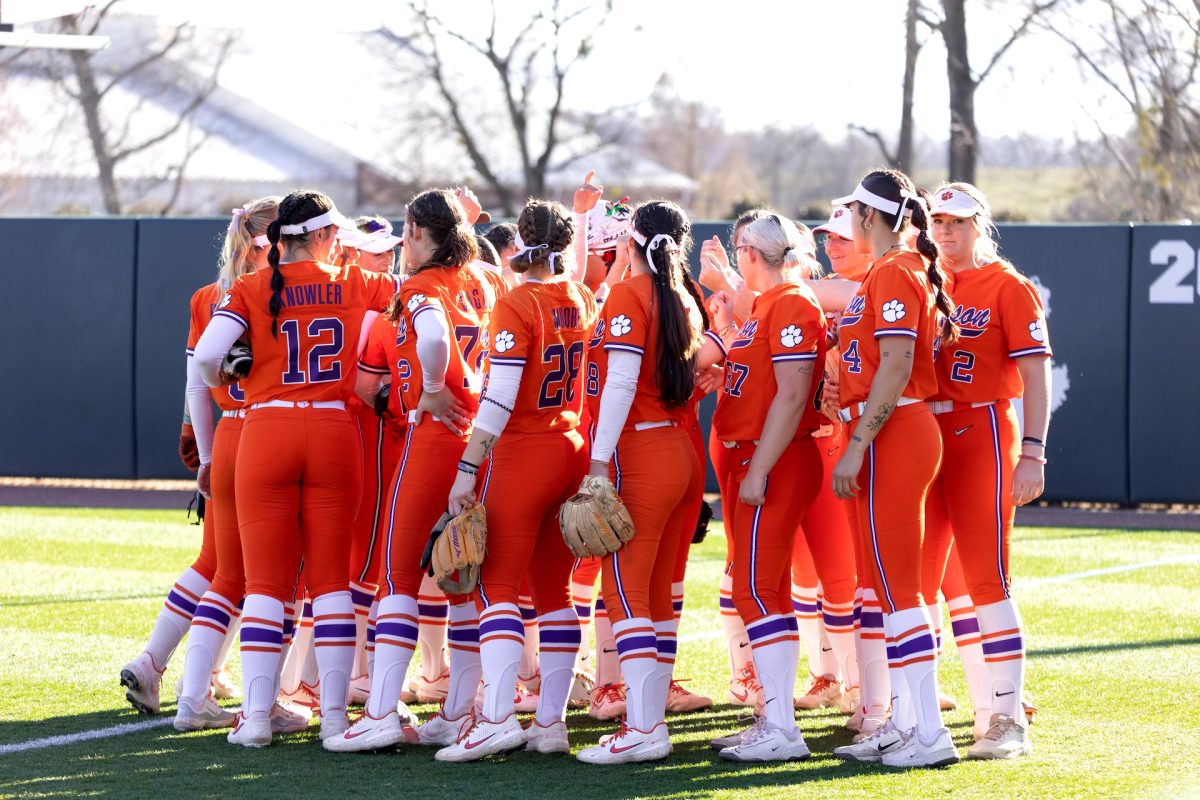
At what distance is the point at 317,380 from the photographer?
539 centimetres

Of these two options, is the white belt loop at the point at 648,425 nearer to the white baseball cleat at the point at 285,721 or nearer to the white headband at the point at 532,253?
the white headband at the point at 532,253

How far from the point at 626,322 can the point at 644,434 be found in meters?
0.45

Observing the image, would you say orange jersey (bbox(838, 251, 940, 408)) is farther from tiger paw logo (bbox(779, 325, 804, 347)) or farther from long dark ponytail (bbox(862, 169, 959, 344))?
tiger paw logo (bbox(779, 325, 804, 347))

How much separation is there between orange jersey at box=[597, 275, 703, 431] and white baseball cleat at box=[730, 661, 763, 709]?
1450 mm

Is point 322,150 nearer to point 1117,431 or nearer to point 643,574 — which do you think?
point 1117,431

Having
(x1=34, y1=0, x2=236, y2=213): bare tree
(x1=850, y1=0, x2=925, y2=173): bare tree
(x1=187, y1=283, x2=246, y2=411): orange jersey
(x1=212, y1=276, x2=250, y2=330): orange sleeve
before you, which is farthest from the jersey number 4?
(x1=34, y1=0, x2=236, y2=213): bare tree

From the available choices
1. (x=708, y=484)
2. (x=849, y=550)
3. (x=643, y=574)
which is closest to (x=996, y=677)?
(x=849, y=550)

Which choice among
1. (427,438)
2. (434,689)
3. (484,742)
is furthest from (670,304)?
(434,689)

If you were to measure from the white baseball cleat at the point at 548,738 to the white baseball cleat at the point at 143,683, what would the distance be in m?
1.70

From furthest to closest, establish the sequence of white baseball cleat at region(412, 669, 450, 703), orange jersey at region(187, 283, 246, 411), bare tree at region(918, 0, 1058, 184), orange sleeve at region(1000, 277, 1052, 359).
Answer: bare tree at region(918, 0, 1058, 184)
white baseball cleat at region(412, 669, 450, 703)
orange jersey at region(187, 283, 246, 411)
orange sleeve at region(1000, 277, 1052, 359)

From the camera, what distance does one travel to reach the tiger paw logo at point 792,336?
17.3ft

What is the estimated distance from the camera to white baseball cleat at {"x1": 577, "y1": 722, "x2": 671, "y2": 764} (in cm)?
521

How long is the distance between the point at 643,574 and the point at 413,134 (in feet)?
93.8

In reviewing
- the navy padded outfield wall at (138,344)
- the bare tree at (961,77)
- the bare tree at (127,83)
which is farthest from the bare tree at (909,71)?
the bare tree at (127,83)
